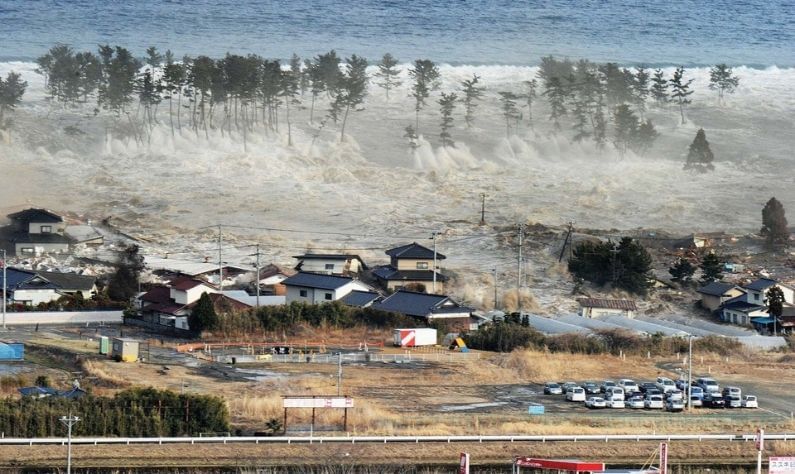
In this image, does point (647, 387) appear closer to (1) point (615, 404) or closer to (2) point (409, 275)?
(1) point (615, 404)

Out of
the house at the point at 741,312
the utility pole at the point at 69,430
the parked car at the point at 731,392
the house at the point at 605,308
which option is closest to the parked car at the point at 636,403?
the parked car at the point at 731,392

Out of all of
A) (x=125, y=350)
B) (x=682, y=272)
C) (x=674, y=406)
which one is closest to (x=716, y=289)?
(x=682, y=272)

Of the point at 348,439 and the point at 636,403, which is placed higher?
the point at 348,439

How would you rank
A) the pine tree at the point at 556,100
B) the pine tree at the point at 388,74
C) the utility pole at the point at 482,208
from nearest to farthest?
the utility pole at the point at 482,208
the pine tree at the point at 556,100
the pine tree at the point at 388,74

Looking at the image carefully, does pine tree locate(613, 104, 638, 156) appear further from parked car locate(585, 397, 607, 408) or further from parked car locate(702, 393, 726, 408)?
parked car locate(585, 397, 607, 408)

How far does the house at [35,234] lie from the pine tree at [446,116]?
25884mm

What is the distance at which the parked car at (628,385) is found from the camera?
126ft

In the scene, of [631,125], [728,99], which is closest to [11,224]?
[631,125]

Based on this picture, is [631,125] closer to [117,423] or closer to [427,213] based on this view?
[427,213]

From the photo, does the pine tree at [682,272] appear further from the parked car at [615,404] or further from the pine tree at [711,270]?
the parked car at [615,404]

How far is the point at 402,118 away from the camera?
8494cm

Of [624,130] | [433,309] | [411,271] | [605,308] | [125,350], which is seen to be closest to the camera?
[125,350]

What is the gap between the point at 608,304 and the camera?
51781 mm

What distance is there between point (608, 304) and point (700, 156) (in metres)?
28.6
